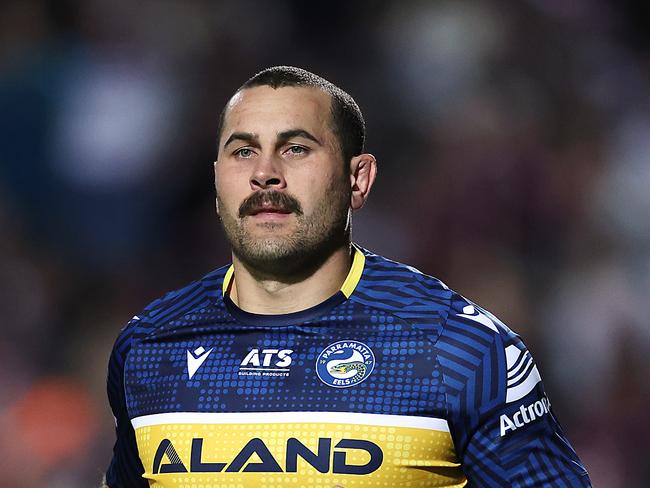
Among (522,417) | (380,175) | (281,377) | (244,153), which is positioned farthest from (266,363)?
Result: (380,175)

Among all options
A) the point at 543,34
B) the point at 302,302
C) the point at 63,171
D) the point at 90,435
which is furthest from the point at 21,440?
the point at 543,34

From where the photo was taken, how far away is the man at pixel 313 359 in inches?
111

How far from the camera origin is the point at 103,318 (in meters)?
6.32

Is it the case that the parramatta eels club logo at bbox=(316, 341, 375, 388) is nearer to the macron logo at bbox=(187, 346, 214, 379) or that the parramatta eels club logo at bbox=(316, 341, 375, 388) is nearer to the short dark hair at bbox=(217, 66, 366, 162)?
the macron logo at bbox=(187, 346, 214, 379)

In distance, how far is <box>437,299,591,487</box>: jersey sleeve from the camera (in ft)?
9.16

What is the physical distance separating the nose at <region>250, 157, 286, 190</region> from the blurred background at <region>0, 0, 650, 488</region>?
10.9 feet

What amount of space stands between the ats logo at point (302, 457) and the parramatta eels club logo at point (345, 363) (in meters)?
0.17

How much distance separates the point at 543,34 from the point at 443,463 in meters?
4.84

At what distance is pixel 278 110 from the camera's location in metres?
3.09

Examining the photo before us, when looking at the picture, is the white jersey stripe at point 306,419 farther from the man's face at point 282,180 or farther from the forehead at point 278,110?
the forehead at point 278,110

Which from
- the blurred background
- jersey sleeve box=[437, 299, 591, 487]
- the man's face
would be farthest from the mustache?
the blurred background

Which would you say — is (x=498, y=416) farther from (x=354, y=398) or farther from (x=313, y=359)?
(x=313, y=359)

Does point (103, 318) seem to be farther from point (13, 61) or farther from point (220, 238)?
point (13, 61)

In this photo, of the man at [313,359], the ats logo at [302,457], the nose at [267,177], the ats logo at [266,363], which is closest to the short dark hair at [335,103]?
the man at [313,359]
